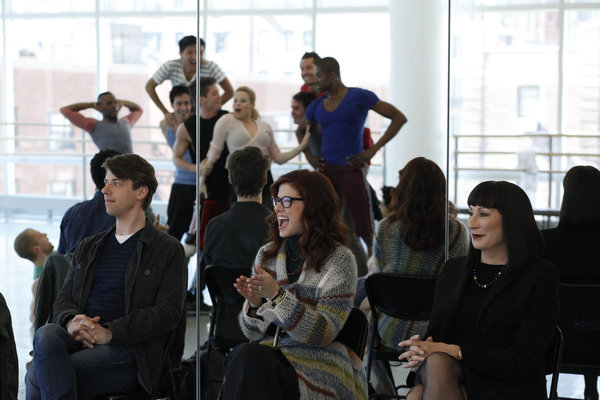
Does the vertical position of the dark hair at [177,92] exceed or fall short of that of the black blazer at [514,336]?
it exceeds it

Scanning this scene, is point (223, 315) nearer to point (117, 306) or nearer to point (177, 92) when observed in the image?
point (117, 306)

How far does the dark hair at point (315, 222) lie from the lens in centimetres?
273

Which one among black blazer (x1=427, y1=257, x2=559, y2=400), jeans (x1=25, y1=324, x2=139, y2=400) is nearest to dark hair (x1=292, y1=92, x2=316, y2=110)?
jeans (x1=25, y1=324, x2=139, y2=400)

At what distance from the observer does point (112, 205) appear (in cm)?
296

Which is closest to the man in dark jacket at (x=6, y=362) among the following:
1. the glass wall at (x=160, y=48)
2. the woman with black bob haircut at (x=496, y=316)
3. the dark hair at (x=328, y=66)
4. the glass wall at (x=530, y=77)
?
the woman with black bob haircut at (x=496, y=316)

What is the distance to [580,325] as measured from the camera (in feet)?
9.77

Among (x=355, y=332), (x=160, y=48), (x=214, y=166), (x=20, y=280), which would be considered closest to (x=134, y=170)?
(x=355, y=332)

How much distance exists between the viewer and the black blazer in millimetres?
2447

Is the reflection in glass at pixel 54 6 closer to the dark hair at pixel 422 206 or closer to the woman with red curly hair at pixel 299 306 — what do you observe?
the dark hair at pixel 422 206

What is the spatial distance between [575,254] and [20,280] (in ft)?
11.1

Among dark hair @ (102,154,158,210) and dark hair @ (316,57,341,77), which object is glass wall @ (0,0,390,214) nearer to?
dark hair @ (316,57,341,77)

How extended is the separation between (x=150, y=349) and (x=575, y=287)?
1453 mm

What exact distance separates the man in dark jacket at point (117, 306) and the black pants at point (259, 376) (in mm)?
339

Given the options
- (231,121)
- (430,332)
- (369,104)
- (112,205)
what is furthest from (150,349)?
(369,104)
